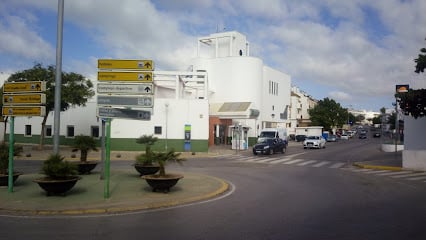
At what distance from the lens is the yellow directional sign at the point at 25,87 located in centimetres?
1278

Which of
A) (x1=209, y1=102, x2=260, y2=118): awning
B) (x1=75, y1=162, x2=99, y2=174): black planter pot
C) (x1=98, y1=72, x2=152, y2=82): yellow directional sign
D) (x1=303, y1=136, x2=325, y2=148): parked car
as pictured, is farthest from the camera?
(x1=303, y1=136, x2=325, y2=148): parked car

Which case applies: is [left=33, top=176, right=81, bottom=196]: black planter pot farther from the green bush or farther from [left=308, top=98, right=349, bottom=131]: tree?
[left=308, top=98, right=349, bottom=131]: tree

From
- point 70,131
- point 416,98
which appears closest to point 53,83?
point 70,131

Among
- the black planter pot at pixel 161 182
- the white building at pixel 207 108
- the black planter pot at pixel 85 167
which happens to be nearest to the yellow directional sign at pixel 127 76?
the black planter pot at pixel 161 182

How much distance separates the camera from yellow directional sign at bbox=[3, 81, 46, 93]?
41.9ft

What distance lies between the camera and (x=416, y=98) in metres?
21.3

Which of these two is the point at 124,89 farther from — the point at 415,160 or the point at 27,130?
the point at 27,130

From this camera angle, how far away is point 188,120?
122ft

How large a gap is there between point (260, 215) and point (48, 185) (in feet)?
19.5

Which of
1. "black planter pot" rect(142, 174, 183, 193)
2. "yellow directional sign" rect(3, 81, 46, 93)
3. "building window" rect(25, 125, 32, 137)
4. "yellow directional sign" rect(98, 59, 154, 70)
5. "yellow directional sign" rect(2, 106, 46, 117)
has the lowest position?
"black planter pot" rect(142, 174, 183, 193)

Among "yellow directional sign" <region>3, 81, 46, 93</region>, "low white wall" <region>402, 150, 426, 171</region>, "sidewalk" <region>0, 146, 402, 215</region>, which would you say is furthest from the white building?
"yellow directional sign" <region>3, 81, 46, 93</region>

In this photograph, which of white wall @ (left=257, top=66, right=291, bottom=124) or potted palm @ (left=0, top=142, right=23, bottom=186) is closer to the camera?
potted palm @ (left=0, top=142, right=23, bottom=186)

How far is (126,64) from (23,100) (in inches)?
142

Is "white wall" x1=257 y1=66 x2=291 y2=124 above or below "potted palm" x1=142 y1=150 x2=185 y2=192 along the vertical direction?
above
